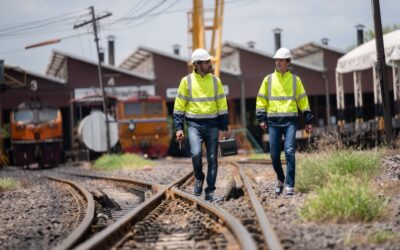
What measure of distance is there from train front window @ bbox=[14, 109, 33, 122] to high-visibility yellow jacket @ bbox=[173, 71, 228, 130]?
2331 centimetres

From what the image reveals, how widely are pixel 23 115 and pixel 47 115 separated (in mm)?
988

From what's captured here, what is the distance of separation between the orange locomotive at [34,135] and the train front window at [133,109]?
460cm

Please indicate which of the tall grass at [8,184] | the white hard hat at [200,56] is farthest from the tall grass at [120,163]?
the white hard hat at [200,56]

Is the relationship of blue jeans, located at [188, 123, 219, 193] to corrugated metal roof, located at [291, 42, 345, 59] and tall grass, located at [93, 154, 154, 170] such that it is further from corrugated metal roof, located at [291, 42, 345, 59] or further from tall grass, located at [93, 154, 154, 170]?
corrugated metal roof, located at [291, 42, 345, 59]

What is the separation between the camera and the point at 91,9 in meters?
40.2

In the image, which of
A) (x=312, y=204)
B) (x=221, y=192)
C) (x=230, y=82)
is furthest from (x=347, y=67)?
(x=230, y=82)

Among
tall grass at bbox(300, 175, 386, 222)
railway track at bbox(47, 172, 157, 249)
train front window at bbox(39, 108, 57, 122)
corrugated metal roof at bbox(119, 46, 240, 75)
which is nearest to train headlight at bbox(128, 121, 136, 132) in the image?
train front window at bbox(39, 108, 57, 122)

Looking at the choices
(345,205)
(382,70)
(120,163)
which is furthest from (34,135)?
(345,205)

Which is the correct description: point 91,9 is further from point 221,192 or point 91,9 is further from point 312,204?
point 312,204

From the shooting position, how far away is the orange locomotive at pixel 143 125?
3709cm

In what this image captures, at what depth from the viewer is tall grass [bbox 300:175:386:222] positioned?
763 cm

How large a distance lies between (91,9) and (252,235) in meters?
34.9

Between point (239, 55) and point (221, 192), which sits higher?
point (239, 55)

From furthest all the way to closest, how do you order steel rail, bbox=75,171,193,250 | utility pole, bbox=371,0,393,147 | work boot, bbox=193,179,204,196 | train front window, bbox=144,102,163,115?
train front window, bbox=144,102,163,115 < utility pole, bbox=371,0,393,147 < work boot, bbox=193,179,204,196 < steel rail, bbox=75,171,193,250
